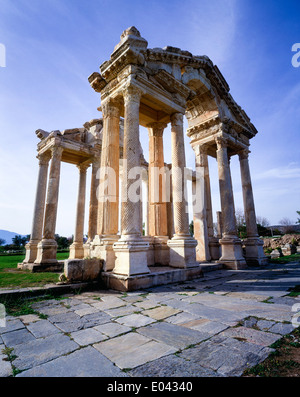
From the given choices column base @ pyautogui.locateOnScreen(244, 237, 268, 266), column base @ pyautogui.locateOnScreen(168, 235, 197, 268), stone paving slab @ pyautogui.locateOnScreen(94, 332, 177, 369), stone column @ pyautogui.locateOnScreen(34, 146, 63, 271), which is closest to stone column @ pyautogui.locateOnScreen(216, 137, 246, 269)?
column base @ pyautogui.locateOnScreen(244, 237, 268, 266)

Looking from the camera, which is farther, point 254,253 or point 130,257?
point 254,253

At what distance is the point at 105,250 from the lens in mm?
6918

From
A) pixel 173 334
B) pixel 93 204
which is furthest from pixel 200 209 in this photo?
pixel 173 334

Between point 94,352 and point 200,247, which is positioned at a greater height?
point 200,247

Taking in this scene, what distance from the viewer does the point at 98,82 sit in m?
8.70

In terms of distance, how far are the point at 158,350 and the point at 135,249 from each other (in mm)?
3675

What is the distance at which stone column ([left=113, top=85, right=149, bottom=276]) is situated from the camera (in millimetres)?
6117

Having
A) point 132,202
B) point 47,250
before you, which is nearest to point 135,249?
point 132,202

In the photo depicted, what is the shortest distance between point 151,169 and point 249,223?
7.30 metres

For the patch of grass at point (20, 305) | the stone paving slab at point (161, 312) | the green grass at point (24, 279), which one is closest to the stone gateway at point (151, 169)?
the patch of grass at point (20, 305)

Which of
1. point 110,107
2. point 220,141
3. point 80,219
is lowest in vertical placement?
point 80,219

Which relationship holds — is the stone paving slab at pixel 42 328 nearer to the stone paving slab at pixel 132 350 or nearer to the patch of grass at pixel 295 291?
the stone paving slab at pixel 132 350

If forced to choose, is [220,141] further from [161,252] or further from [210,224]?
[161,252]
